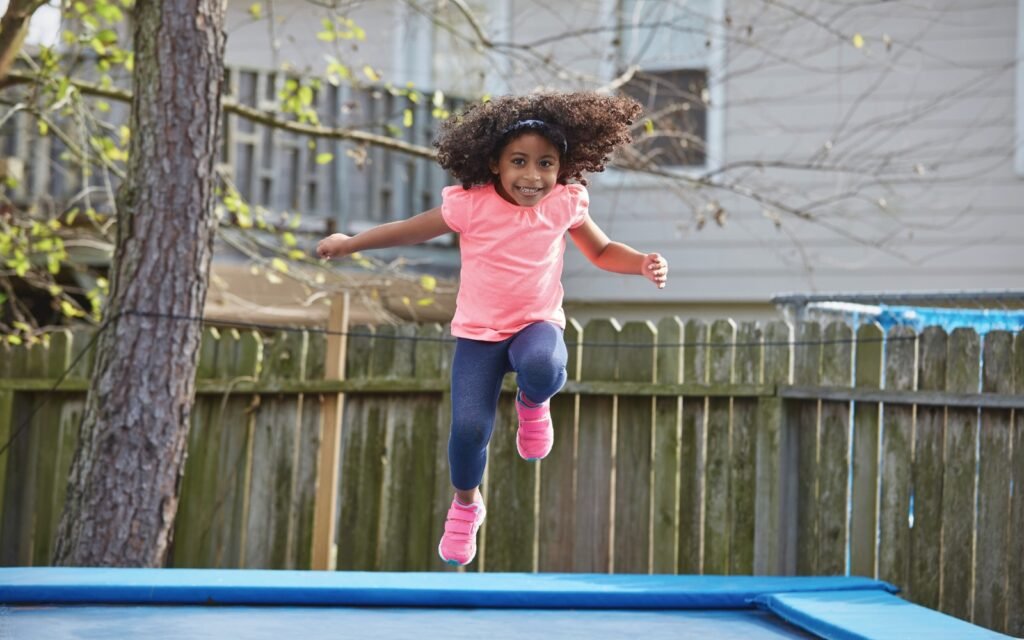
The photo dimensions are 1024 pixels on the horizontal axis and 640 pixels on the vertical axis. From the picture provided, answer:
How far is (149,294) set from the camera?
4293 millimetres

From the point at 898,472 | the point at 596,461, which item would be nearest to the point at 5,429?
the point at 596,461

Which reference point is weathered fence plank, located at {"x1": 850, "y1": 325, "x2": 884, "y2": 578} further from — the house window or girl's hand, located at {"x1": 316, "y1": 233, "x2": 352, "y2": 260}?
the house window

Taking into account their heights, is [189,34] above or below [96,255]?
above

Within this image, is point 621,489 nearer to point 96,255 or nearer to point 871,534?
point 871,534

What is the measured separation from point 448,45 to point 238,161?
6.36ft

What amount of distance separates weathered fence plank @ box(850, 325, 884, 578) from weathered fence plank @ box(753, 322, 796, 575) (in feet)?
0.84

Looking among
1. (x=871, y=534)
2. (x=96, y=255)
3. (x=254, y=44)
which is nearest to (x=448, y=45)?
(x=254, y=44)

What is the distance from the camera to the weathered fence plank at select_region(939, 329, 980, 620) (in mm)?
4234


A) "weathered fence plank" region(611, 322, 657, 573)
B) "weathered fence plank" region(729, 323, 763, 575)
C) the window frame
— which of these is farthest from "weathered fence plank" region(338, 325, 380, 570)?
the window frame

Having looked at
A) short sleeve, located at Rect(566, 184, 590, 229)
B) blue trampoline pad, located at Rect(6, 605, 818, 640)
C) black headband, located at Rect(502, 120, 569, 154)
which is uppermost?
black headband, located at Rect(502, 120, 569, 154)

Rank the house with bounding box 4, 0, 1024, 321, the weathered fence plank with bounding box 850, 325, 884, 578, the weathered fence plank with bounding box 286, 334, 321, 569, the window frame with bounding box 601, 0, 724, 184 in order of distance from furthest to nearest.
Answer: the window frame with bounding box 601, 0, 724, 184, the house with bounding box 4, 0, 1024, 321, the weathered fence plank with bounding box 286, 334, 321, 569, the weathered fence plank with bounding box 850, 325, 884, 578

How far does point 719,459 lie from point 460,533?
1.92m

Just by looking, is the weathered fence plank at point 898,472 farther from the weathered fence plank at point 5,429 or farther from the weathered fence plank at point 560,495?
the weathered fence plank at point 5,429

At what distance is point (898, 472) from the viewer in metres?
4.37
